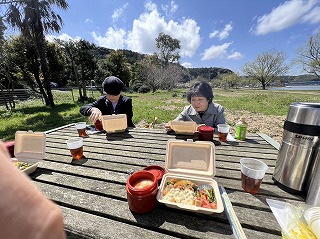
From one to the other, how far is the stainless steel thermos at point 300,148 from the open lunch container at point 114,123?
212cm

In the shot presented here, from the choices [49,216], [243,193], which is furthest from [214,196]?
[49,216]

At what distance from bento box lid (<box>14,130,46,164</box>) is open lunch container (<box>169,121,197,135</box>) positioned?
5.32ft

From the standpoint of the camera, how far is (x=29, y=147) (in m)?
1.70

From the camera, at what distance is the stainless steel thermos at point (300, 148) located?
1.14 metres

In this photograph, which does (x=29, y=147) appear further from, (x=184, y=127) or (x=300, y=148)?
(x=300, y=148)

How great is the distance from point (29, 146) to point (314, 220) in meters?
2.28

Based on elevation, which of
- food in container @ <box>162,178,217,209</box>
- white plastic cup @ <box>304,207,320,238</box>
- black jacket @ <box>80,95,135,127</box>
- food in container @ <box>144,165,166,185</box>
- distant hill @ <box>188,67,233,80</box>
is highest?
distant hill @ <box>188,67,233,80</box>

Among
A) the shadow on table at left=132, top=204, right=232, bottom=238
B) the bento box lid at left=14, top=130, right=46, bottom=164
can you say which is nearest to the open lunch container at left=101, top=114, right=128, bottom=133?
the bento box lid at left=14, top=130, right=46, bottom=164

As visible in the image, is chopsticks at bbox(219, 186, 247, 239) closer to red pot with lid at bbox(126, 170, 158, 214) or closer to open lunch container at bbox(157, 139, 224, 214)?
open lunch container at bbox(157, 139, 224, 214)

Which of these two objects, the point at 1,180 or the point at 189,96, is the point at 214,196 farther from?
the point at 189,96

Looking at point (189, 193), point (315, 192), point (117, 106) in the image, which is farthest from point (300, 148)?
point (117, 106)

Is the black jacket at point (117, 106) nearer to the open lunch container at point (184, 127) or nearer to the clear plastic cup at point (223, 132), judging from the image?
the open lunch container at point (184, 127)

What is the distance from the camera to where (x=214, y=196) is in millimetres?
1112

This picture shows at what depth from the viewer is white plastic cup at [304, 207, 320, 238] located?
0.81 meters
